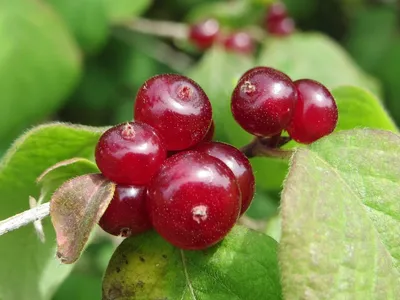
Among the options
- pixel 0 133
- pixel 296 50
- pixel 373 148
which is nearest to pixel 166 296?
pixel 373 148

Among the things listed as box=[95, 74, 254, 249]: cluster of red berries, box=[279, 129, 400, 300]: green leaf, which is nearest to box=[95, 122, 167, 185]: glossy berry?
box=[95, 74, 254, 249]: cluster of red berries

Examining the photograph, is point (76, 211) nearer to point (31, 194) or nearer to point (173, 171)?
point (173, 171)

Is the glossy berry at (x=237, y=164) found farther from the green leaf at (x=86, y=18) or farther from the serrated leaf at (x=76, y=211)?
the green leaf at (x=86, y=18)

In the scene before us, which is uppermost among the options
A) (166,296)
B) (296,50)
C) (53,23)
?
(166,296)

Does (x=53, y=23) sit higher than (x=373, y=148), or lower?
lower

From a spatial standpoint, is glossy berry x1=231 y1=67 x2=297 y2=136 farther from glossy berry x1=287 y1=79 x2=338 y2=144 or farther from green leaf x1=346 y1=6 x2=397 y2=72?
green leaf x1=346 y1=6 x2=397 y2=72

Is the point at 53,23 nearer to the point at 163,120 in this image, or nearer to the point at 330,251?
the point at 163,120
